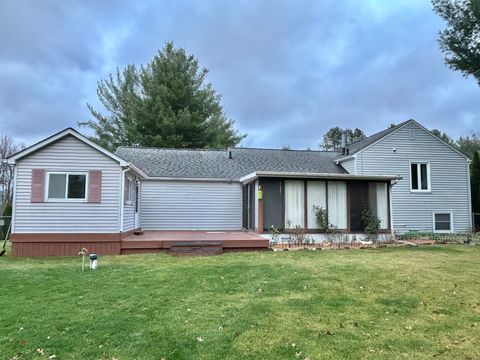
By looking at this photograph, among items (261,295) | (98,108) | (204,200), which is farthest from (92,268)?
(98,108)

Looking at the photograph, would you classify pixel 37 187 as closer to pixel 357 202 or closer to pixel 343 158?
pixel 357 202

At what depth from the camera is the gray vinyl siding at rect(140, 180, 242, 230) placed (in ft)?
54.9

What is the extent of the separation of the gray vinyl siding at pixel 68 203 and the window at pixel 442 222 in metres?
14.9

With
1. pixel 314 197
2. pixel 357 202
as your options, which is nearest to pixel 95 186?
pixel 314 197

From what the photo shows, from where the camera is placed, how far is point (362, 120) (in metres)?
38.8

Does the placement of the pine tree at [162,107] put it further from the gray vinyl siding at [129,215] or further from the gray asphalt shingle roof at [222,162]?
the gray vinyl siding at [129,215]

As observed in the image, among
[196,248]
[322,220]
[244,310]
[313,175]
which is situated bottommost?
[244,310]

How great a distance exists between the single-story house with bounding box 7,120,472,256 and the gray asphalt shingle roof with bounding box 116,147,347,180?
0.05 meters

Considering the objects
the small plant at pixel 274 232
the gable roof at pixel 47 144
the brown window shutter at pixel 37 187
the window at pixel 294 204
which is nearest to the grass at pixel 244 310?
the brown window shutter at pixel 37 187

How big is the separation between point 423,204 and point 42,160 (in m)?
16.4

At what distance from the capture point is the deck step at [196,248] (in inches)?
438

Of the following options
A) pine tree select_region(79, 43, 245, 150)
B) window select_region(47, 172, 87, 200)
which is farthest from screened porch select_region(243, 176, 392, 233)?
pine tree select_region(79, 43, 245, 150)

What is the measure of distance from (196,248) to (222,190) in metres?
6.18

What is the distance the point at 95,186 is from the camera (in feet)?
37.8
